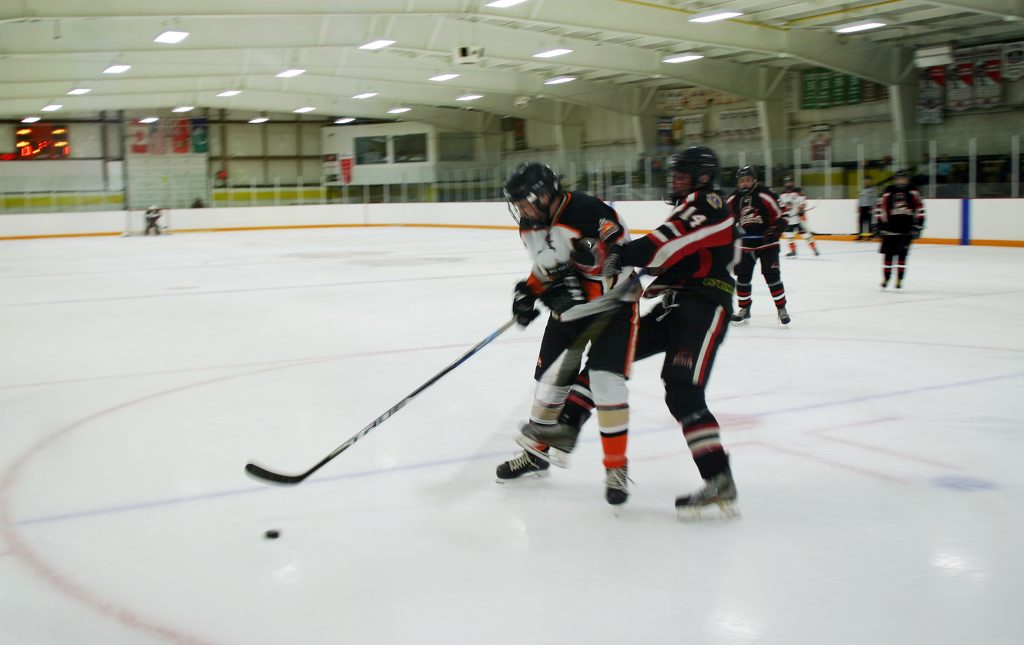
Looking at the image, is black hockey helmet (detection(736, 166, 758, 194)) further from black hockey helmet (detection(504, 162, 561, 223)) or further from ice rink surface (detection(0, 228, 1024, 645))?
black hockey helmet (detection(504, 162, 561, 223))

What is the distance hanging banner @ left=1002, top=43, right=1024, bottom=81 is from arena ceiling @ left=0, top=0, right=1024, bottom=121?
374 mm

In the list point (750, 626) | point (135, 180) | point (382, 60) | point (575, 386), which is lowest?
point (750, 626)

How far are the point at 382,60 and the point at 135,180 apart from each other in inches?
562

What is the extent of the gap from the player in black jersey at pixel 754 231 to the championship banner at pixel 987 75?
13.8 meters

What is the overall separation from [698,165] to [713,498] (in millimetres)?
1075

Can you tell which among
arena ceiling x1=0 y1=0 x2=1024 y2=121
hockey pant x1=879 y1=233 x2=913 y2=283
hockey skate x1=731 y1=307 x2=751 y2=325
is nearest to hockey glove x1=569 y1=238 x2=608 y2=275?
hockey skate x1=731 y1=307 x2=751 y2=325

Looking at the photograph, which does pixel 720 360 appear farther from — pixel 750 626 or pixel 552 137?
pixel 552 137

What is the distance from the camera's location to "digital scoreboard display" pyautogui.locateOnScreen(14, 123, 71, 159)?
30641 mm

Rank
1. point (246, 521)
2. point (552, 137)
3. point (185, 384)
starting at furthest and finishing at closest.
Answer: point (552, 137), point (185, 384), point (246, 521)

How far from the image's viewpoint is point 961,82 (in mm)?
19031

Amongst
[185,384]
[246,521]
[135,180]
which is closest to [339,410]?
[185,384]

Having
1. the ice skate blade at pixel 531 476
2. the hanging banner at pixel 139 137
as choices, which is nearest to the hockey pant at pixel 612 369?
the ice skate blade at pixel 531 476

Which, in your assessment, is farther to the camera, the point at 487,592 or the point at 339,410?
the point at 339,410

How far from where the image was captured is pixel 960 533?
276 cm
